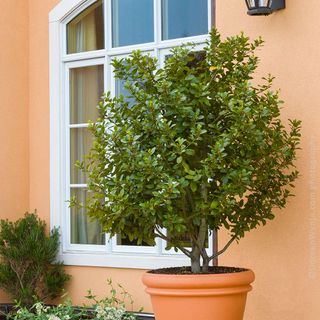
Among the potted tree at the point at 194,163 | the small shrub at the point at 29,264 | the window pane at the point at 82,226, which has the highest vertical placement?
the potted tree at the point at 194,163

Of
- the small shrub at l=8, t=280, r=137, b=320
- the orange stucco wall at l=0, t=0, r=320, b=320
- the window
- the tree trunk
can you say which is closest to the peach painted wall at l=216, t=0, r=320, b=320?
the orange stucco wall at l=0, t=0, r=320, b=320

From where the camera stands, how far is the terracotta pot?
5332mm

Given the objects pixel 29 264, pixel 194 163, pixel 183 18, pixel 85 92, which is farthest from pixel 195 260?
pixel 85 92

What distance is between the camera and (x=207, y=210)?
213 inches

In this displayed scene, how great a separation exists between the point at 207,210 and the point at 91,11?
2.88m

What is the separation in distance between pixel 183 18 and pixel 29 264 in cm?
230

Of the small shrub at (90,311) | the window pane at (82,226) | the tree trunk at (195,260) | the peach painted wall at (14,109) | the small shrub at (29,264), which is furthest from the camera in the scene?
the peach painted wall at (14,109)

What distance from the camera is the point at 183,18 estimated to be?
23.2 feet

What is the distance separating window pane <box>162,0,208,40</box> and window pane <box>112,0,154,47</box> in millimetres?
167

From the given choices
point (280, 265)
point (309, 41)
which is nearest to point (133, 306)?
point (280, 265)

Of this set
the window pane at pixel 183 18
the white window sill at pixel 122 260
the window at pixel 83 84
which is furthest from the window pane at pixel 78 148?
the window pane at pixel 183 18

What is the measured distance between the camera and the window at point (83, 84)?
289 inches

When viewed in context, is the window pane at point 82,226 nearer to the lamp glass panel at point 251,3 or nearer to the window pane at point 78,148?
the window pane at point 78,148

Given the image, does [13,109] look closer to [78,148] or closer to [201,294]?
[78,148]
